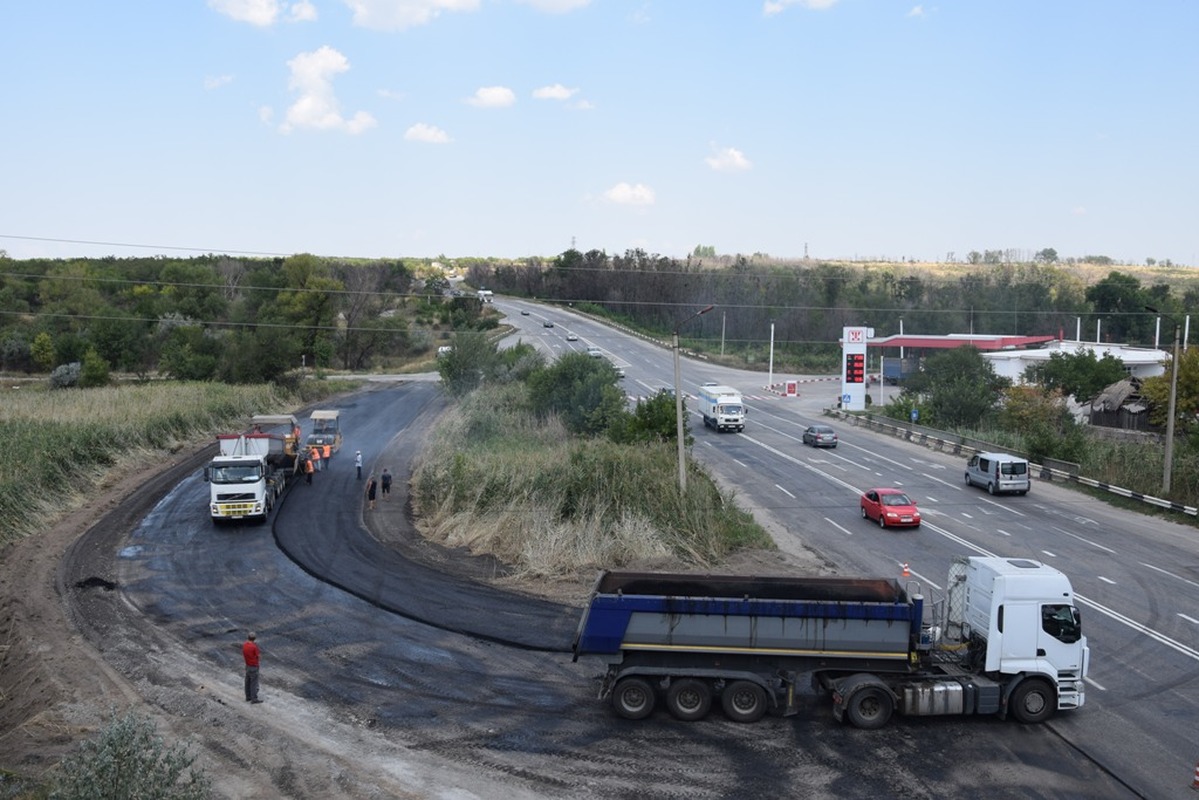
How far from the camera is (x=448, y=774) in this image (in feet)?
47.6

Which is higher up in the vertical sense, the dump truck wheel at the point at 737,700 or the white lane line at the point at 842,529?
the dump truck wheel at the point at 737,700

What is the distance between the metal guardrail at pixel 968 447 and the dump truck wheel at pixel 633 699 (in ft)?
95.4

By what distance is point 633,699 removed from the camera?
54.3 ft

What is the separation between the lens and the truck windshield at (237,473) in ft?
108

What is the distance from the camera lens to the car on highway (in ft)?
184

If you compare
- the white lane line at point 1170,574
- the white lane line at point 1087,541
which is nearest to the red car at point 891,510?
the white lane line at point 1087,541

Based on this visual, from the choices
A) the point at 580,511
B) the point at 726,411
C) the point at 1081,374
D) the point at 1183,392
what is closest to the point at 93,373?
the point at 726,411

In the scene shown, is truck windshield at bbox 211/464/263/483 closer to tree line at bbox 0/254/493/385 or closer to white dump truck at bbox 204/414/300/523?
white dump truck at bbox 204/414/300/523

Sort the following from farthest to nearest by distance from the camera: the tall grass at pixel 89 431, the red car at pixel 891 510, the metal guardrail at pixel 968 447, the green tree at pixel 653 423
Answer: the green tree at pixel 653 423 < the metal guardrail at pixel 968 447 < the red car at pixel 891 510 < the tall grass at pixel 89 431

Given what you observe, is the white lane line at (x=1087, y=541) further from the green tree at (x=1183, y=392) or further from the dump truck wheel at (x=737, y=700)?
the green tree at (x=1183, y=392)

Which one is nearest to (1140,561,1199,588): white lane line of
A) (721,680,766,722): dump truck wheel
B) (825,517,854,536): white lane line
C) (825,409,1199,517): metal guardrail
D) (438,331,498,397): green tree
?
(825,409,1199,517): metal guardrail

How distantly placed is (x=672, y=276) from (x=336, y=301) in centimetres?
5867

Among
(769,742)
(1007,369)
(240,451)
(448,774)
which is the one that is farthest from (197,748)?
(1007,369)

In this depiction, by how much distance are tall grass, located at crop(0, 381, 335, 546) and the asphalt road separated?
374 cm
